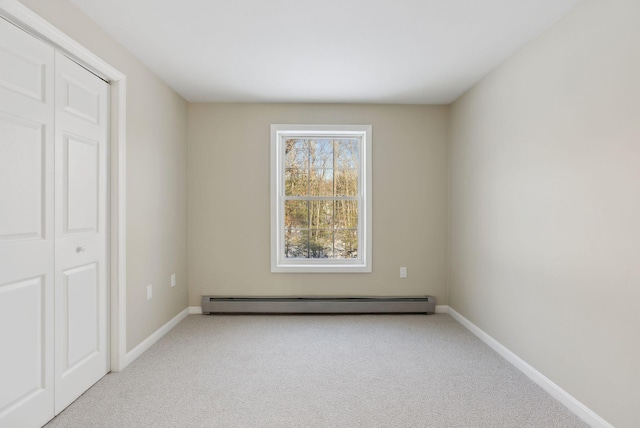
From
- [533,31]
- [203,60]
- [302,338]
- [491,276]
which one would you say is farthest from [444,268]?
[203,60]

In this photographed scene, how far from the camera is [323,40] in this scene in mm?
2719

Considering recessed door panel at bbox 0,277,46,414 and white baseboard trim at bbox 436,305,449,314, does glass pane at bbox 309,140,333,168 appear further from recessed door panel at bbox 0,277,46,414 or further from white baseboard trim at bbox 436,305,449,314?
recessed door panel at bbox 0,277,46,414

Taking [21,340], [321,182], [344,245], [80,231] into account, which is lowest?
[21,340]

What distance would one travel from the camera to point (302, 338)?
3492mm

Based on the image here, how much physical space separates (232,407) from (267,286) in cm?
211

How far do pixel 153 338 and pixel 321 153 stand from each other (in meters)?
2.69

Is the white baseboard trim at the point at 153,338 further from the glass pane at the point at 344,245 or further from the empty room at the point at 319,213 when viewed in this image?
the glass pane at the point at 344,245

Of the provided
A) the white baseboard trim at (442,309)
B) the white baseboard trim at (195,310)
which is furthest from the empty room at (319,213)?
the white baseboard trim at (195,310)

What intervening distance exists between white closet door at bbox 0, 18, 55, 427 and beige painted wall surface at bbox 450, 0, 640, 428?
3.14 meters

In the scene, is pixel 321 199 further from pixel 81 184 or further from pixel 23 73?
pixel 23 73

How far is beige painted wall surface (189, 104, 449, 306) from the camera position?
4.32 m

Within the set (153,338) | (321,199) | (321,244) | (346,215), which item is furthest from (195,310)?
(346,215)

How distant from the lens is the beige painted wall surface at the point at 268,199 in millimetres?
4324

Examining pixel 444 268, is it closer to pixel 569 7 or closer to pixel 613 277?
pixel 613 277
